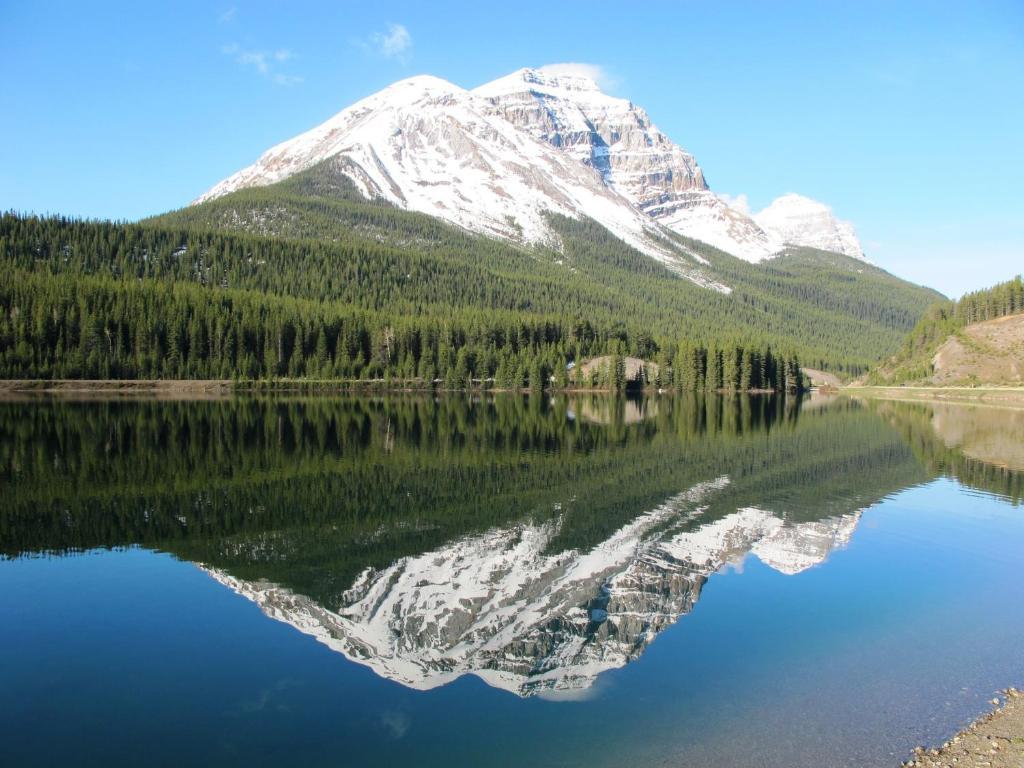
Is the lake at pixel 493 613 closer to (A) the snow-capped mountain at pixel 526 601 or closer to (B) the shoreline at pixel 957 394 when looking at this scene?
(A) the snow-capped mountain at pixel 526 601

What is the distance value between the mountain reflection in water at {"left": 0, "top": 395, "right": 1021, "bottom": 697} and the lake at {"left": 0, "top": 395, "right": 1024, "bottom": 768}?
0.51 feet

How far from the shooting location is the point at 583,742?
1470 cm

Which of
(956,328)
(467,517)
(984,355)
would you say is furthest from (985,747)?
(956,328)

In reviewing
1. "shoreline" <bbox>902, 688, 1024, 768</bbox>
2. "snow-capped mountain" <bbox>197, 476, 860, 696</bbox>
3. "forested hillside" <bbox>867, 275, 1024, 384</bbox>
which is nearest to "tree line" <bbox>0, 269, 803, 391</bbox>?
"forested hillside" <bbox>867, 275, 1024, 384</bbox>

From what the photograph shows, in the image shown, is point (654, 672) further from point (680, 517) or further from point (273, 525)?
point (273, 525)

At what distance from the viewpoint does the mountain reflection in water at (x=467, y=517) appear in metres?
20.2

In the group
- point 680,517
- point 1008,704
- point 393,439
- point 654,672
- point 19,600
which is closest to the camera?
point 1008,704

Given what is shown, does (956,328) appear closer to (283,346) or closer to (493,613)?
(283,346)

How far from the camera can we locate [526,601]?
22156 mm

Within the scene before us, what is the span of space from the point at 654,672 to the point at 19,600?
17.6 m

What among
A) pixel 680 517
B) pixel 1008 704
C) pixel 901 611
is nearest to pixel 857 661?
pixel 1008 704

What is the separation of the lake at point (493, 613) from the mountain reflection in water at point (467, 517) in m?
0.16

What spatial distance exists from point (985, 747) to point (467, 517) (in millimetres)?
21647

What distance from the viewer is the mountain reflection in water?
795 inches
